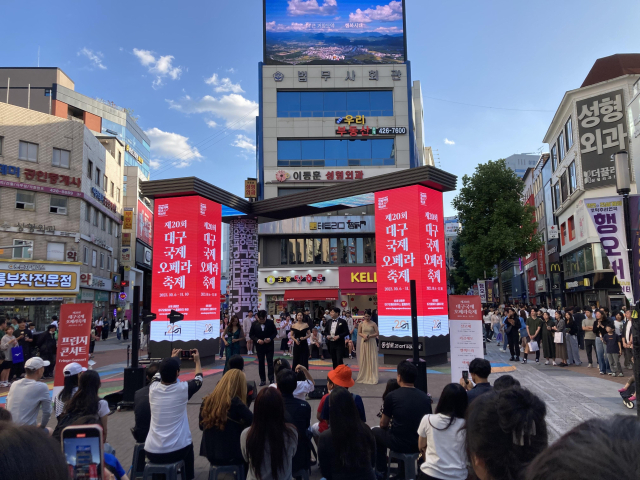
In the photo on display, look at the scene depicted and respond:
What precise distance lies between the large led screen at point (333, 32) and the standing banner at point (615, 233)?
3281 centimetres

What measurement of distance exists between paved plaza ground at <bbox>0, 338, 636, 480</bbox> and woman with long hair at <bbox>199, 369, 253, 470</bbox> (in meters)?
1.40

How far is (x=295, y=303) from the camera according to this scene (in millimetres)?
36562

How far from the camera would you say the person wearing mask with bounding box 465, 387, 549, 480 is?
1.92m

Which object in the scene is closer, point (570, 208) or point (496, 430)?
point (496, 430)

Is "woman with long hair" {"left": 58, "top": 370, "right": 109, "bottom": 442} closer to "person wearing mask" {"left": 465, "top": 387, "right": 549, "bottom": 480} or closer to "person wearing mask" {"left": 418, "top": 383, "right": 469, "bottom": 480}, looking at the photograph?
"person wearing mask" {"left": 418, "top": 383, "right": 469, "bottom": 480}

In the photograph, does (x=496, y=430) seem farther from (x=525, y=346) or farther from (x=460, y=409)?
(x=525, y=346)

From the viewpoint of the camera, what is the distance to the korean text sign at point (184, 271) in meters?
15.4

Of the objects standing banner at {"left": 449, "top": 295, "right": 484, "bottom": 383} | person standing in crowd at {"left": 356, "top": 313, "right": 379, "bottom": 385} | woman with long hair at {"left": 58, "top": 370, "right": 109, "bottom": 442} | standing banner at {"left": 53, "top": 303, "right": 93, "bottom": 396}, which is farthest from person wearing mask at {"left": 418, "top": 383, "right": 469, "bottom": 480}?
person standing in crowd at {"left": 356, "top": 313, "right": 379, "bottom": 385}

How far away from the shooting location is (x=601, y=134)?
3011cm

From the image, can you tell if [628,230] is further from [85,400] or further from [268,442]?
[85,400]

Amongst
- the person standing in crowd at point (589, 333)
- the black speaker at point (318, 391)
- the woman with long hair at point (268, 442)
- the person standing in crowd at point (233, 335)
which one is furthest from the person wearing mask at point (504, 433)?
the person standing in crowd at point (589, 333)

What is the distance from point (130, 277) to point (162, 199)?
33803 mm

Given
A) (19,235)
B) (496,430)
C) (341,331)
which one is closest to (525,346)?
(341,331)

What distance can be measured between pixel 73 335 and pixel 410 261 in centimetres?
962
